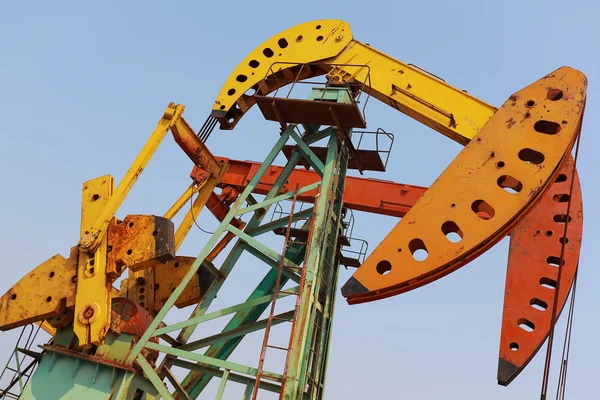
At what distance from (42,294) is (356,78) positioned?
5075 millimetres

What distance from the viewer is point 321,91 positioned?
9906mm

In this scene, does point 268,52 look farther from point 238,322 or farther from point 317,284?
point 238,322

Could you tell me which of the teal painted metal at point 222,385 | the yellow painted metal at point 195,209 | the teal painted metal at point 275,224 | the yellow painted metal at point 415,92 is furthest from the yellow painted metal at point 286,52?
the teal painted metal at point 222,385

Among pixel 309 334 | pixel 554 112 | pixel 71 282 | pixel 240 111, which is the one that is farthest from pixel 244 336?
pixel 554 112

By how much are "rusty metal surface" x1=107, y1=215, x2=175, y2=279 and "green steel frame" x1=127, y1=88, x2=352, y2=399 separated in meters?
0.55

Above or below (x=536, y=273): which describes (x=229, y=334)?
below

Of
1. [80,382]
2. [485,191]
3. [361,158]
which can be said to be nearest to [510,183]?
[485,191]

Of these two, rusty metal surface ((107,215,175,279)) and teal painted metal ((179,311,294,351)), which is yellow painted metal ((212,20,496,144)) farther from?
teal painted metal ((179,311,294,351))

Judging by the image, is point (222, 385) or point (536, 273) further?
point (536, 273)

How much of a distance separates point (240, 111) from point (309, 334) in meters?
3.72

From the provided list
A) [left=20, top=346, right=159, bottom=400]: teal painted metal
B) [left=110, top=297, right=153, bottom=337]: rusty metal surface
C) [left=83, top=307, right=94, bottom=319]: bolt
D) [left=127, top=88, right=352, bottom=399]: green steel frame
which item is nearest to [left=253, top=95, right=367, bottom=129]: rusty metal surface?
[left=127, top=88, right=352, bottom=399]: green steel frame

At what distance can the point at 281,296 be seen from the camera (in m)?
8.96

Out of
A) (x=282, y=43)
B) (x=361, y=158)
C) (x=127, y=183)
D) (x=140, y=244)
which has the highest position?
(x=282, y=43)

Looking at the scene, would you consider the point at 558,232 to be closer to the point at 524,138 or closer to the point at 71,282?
the point at 524,138
